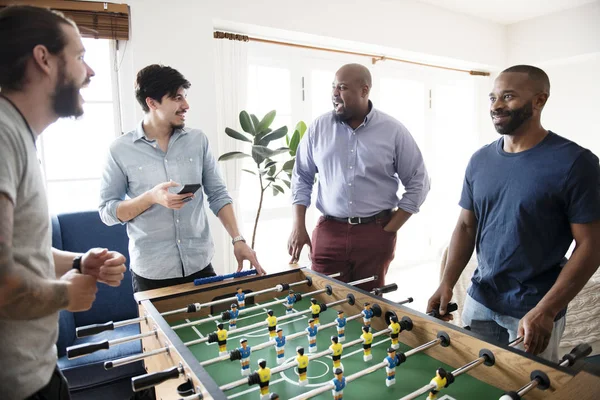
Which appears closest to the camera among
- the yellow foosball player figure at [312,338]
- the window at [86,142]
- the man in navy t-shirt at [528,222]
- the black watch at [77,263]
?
the black watch at [77,263]

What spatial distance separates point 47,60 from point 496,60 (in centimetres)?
579

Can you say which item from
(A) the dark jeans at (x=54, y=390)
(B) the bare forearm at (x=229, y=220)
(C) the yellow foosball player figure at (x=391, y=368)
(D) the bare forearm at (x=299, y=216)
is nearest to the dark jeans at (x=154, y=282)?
(B) the bare forearm at (x=229, y=220)

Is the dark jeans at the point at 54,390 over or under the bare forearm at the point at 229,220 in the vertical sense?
under

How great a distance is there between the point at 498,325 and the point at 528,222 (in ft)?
1.40

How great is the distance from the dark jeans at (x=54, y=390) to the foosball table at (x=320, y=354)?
7 centimetres

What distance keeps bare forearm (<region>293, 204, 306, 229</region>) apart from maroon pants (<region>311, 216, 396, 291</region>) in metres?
0.13

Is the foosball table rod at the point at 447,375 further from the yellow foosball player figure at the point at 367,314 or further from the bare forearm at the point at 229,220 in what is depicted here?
the bare forearm at the point at 229,220

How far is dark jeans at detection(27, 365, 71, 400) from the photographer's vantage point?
3.16 ft

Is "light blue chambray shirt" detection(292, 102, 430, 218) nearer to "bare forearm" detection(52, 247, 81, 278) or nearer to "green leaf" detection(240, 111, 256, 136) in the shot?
"green leaf" detection(240, 111, 256, 136)

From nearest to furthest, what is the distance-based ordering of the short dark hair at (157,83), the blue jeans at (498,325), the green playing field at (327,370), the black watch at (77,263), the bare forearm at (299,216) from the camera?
the green playing field at (327,370) < the black watch at (77,263) < the blue jeans at (498,325) < the short dark hair at (157,83) < the bare forearm at (299,216)

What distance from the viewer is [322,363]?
118cm

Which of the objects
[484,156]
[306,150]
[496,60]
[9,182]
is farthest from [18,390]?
[496,60]

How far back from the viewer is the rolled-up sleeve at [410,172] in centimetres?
230

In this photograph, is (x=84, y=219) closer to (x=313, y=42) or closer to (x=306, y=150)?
(x=306, y=150)
